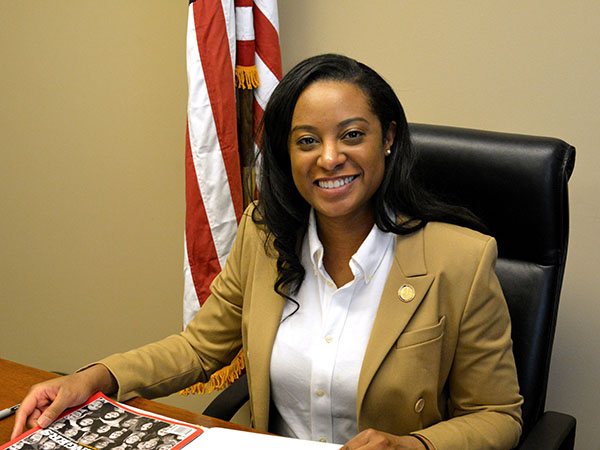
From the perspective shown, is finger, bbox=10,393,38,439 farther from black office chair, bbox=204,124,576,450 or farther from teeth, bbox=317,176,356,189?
teeth, bbox=317,176,356,189

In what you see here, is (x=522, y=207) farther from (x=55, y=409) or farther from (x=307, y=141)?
(x=55, y=409)

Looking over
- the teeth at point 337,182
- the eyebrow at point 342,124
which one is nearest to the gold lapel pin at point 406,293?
the teeth at point 337,182

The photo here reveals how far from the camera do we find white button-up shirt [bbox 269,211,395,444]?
1.41 meters

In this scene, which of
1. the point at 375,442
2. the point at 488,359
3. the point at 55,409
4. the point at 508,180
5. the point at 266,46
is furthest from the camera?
the point at 266,46

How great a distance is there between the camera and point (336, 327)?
4.70 feet

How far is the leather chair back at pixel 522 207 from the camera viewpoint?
1.46 metres

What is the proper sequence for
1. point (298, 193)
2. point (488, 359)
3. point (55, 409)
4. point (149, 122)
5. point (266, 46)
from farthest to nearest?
point (149, 122) < point (266, 46) < point (298, 193) < point (488, 359) < point (55, 409)

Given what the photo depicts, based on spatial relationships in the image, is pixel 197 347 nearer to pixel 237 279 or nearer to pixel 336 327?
pixel 237 279

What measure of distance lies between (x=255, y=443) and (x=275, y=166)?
641 millimetres

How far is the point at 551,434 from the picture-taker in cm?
140

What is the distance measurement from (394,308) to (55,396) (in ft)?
2.21

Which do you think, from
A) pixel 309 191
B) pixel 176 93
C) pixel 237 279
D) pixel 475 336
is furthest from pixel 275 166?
pixel 176 93

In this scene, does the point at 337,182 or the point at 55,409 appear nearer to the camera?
the point at 55,409

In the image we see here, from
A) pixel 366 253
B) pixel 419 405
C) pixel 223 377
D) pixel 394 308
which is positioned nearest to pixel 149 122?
pixel 223 377
